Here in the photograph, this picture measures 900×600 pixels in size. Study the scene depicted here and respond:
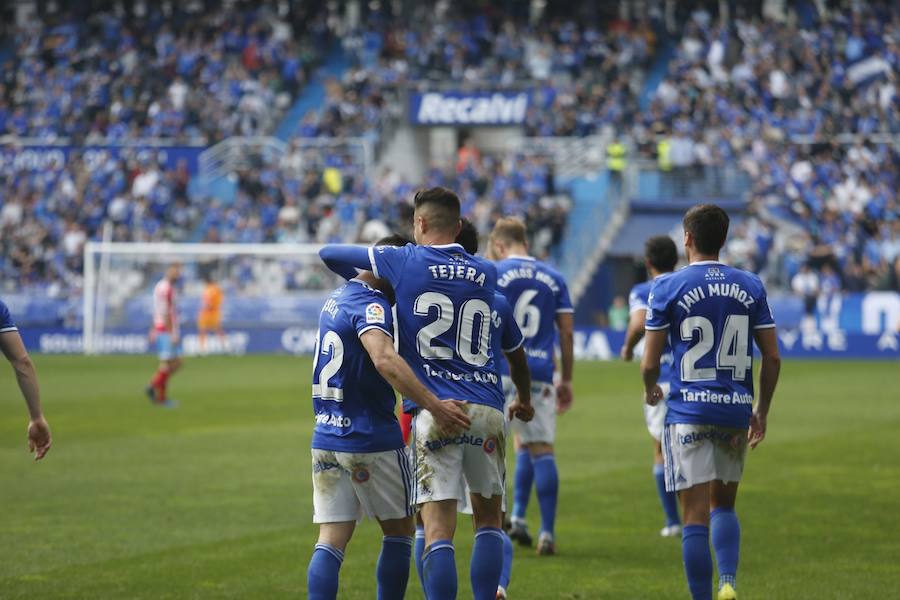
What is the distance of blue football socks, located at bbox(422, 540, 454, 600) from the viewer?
6.28 m

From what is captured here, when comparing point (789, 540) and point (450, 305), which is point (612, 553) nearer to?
point (789, 540)

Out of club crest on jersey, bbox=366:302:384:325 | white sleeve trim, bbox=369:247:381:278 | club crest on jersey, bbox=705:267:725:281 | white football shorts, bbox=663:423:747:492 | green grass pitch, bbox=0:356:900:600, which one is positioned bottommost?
green grass pitch, bbox=0:356:900:600

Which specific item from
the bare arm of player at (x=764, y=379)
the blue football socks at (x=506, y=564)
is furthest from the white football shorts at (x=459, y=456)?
the bare arm of player at (x=764, y=379)

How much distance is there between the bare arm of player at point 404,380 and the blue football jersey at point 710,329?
1.49 metres

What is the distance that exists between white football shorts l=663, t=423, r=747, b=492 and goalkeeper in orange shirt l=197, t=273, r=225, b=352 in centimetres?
2836

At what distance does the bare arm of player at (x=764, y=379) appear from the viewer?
7.35m

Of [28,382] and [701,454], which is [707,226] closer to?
[701,454]

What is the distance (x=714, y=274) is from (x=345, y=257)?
82.5 inches

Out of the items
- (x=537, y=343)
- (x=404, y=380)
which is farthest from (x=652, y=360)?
(x=537, y=343)

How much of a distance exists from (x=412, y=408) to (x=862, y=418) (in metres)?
14.0

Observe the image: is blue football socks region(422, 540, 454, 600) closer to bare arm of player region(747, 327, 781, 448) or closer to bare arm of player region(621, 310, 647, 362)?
bare arm of player region(747, 327, 781, 448)

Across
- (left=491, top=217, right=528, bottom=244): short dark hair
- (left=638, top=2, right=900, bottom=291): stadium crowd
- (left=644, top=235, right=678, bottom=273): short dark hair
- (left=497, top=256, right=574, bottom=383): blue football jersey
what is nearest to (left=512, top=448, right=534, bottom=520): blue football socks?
(left=497, top=256, right=574, bottom=383): blue football jersey

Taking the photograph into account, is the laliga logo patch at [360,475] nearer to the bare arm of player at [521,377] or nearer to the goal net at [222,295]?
the bare arm of player at [521,377]

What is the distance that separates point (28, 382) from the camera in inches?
279
